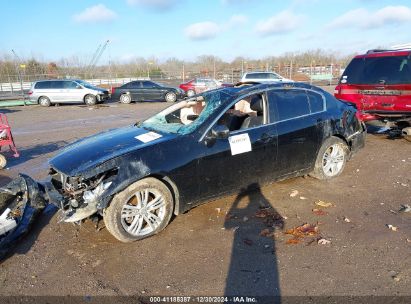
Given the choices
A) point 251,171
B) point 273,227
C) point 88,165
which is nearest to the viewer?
point 88,165

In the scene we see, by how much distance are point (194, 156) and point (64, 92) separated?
19.9 meters

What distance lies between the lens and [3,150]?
899cm

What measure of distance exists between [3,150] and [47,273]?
263 inches

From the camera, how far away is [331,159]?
5801 millimetres

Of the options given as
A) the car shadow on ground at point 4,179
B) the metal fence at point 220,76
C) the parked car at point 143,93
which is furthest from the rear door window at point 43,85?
the car shadow on ground at point 4,179

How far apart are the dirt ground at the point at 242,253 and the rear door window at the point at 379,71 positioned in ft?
11.2

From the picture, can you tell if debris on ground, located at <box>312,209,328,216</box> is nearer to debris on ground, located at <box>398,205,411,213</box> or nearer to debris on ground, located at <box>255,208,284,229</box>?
debris on ground, located at <box>255,208,284,229</box>

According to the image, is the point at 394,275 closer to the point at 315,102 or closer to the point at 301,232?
the point at 301,232

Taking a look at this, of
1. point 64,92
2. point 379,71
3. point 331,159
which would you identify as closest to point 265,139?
point 331,159

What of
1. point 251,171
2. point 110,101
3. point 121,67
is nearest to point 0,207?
point 251,171

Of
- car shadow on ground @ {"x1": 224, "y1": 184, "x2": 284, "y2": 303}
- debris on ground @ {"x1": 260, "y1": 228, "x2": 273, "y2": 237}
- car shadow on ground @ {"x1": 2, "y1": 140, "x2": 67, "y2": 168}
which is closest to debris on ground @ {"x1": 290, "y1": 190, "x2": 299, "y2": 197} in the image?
car shadow on ground @ {"x1": 224, "y1": 184, "x2": 284, "y2": 303}

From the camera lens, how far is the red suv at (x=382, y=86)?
7.67m

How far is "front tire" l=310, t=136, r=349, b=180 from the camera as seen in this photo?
18.2 ft

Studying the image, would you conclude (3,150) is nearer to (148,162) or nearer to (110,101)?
(148,162)
